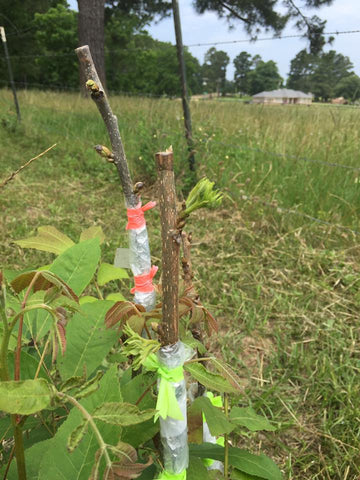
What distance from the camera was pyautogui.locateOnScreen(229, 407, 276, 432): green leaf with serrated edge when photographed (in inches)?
21.9

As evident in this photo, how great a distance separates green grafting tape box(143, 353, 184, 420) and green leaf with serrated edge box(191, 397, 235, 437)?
116mm

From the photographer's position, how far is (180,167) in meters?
3.23

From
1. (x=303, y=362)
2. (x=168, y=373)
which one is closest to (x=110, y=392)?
(x=168, y=373)

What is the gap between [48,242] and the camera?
26.8 inches

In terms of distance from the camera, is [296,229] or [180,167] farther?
[180,167]

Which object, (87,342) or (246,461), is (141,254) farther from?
(246,461)

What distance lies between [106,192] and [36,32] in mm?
22523

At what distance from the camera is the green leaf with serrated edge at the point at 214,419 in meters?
0.47

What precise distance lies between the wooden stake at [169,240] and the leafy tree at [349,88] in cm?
314

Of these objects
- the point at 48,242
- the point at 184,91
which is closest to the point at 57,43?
the point at 184,91

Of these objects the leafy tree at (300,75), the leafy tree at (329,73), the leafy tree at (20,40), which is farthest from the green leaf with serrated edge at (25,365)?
the leafy tree at (20,40)

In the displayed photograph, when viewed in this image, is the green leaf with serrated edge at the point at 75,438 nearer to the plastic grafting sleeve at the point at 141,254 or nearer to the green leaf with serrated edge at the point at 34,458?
the green leaf with serrated edge at the point at 34,458

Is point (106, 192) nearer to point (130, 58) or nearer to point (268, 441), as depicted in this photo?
point (268, 441)

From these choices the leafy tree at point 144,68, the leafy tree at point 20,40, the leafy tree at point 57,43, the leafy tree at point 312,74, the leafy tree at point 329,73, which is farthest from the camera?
the leafy tree at point 144,68
